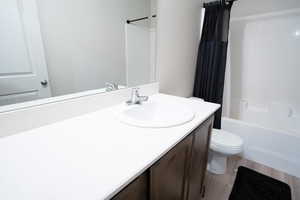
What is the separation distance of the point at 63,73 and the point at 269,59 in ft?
8.26

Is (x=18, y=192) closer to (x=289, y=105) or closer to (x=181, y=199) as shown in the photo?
(x=181, y=199)

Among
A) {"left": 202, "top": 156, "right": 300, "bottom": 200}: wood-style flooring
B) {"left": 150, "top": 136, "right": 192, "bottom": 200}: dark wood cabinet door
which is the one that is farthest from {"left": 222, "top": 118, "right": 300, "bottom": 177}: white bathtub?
{"left": 150, "top": 136, "right": 192, "bottom": 200}: dark wood cabinet door

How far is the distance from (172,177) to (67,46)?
867 millimetres

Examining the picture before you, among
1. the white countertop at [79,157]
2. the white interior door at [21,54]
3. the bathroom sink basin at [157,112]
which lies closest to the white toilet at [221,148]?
the bathroom sink basin at [157,112]

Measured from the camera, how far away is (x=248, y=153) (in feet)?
6.14

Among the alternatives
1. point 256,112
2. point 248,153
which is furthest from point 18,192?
point 256,112

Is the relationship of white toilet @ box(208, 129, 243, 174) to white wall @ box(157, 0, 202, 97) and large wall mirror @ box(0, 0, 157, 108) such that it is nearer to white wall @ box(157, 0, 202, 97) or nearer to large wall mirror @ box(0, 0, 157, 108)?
white wall @ box(157, 0, 202, 97)

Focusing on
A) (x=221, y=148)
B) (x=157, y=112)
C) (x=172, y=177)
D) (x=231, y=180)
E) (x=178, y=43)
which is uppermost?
(x=178, y=43)

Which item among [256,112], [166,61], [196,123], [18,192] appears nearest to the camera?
[18,192]

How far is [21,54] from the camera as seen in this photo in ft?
2.28

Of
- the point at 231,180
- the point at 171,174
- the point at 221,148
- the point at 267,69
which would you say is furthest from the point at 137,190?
the point at 267,69

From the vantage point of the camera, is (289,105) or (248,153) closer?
(248,153)

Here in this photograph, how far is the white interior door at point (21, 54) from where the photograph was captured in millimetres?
650

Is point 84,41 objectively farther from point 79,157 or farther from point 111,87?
point 79,157
